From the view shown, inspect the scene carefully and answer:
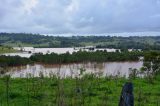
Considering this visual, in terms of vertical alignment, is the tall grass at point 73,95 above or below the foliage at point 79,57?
above

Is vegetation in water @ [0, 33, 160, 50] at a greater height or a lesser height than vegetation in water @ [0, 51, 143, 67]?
lesser

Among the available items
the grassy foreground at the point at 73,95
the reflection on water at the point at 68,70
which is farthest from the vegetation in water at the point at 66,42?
the grassy foreground at the point at 73,95

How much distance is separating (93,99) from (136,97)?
192 centimetres

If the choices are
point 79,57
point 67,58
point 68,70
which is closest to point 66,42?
point 79,57

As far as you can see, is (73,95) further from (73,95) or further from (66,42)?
(66,42)

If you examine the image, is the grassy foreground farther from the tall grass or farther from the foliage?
the foliage

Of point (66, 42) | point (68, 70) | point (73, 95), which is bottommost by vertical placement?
point (66, 42)

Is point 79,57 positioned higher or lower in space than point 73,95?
lower

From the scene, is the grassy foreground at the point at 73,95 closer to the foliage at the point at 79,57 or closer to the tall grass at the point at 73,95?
the tall grass at the point at 73,95

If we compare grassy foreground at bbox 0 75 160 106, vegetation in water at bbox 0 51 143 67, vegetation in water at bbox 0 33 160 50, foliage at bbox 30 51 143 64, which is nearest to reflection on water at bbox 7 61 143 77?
vegetation in water at bbox 0 51 143 67

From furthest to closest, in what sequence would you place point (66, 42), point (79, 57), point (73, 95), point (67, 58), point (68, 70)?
1. point (66, 42)
2. point (79, 57)
3. point (67, 58)
4. point (68, 70)
5. point (73, 95)

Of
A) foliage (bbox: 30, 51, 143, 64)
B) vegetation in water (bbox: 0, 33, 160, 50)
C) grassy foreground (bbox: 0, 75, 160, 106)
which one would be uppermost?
grassy foreground (bbox: 0, 75, 160, 106)

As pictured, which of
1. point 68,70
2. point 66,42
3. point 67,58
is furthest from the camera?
point 66,42

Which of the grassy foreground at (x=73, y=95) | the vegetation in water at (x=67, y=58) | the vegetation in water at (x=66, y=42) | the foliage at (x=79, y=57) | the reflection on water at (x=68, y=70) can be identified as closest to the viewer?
the grassy foreground at (x=73, y=95)
